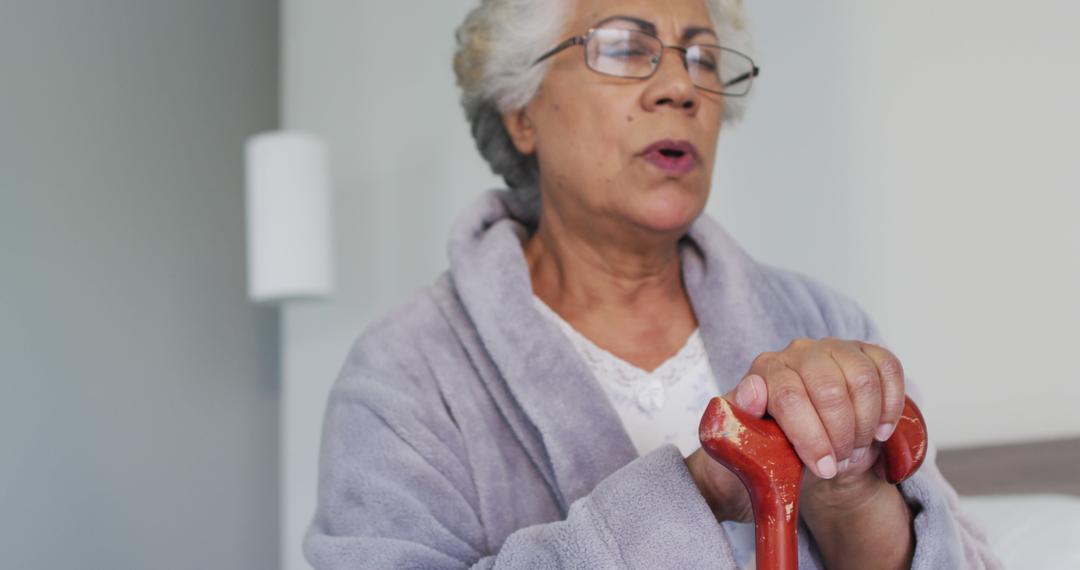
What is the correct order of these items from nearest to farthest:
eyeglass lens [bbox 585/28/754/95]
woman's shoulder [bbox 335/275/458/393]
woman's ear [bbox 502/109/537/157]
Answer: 1. woman's shoulder [bbox 335/275/458/393]
2. eyeglass lens [bbox 585/28/754/95]
3. woman's ear [bbox 502/109/537/157]

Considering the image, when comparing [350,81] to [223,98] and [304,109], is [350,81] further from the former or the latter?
[223,98]

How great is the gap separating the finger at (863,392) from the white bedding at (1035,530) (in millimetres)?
472

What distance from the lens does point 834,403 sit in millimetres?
651

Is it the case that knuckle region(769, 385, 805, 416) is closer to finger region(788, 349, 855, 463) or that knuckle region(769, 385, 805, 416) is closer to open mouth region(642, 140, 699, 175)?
finger region(788, 349, 855, 463)

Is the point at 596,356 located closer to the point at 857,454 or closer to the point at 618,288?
the point at 618,288

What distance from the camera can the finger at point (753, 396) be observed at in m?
0.66

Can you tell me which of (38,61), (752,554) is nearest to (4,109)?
(38,61)

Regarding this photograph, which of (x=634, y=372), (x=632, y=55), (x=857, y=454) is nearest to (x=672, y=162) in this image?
(x=632, y=55)

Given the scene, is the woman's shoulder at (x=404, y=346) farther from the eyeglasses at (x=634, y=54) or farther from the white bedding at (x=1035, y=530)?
the white bedding at (x=1035, y=530)

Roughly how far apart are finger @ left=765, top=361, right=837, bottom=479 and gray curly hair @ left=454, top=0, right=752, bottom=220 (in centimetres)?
63

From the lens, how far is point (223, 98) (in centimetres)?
244

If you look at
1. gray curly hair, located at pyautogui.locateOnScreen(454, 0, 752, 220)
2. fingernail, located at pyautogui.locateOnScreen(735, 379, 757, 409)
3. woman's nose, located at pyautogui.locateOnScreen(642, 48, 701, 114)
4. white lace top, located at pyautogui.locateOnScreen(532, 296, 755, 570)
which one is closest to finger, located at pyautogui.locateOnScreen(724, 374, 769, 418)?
fingernail, located at pyautogui.locateOnScreen(735, 379, 757, 409)

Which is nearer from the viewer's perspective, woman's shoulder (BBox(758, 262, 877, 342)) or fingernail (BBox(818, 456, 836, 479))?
fingernail (BBox(818, 456, 836, 479))

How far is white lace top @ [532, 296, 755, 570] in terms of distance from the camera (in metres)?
1.05
